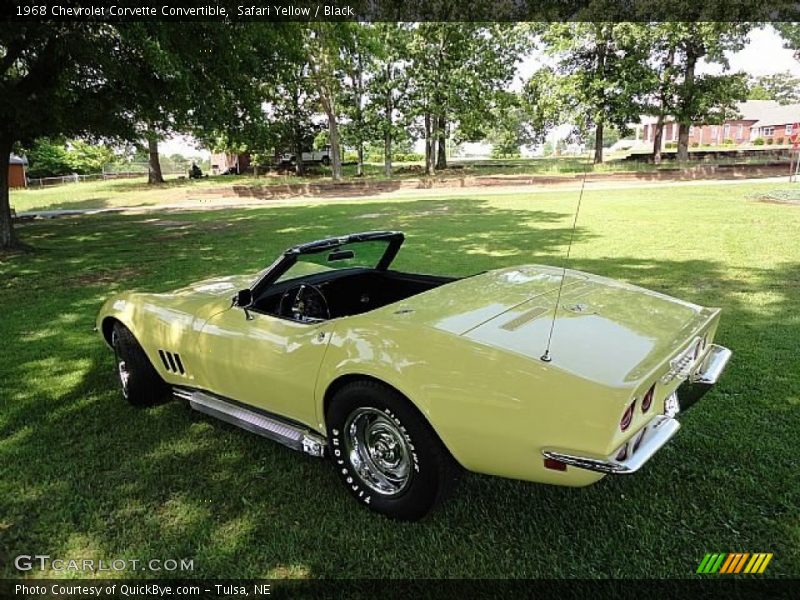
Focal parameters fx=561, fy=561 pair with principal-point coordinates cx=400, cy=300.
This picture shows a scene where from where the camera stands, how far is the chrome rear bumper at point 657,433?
194cm

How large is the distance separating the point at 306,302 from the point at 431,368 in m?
1.27

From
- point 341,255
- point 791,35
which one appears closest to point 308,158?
point 791,35

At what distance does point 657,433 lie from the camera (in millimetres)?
2172

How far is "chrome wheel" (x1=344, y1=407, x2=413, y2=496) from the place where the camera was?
2.44m

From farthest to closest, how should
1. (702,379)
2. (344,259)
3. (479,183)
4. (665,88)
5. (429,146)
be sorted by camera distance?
1. (429,146)
2. (665,88)
3. (479,183)
4. (344,259)
5. (702,379)

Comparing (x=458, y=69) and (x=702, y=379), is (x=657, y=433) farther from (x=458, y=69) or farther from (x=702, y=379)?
(x=458, y=69)

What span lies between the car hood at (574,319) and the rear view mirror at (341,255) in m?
0.70

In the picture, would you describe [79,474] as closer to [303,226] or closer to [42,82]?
[42,82]

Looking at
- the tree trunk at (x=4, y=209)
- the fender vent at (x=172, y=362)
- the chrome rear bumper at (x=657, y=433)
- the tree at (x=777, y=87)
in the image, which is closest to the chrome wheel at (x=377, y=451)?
the chrome rear bumper at (x=657, y=433)

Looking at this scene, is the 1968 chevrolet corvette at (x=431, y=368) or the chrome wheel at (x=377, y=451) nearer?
the 1968 chevrolet corvette at (x=431, y=368)

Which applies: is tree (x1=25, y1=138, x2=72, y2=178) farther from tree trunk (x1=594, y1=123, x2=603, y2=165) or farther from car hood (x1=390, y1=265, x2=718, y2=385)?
car hood (x1=390, y1=265, x2=718, y2=385)

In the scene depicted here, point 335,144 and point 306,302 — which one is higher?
point 335,144

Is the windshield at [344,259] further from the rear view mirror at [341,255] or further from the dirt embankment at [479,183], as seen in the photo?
the dirt embankment at [479,183]

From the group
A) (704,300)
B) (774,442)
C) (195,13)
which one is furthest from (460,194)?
(774,442)
